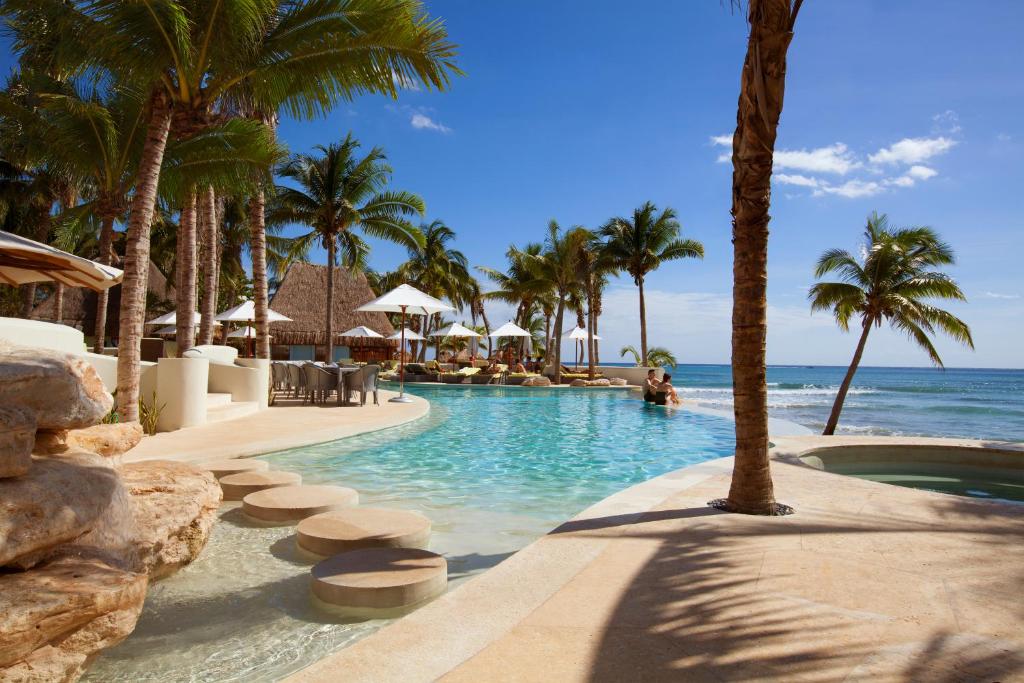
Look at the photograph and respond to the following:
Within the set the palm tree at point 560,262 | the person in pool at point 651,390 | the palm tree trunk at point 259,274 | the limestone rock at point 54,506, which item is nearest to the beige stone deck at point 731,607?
the limestone rock at point 54,506

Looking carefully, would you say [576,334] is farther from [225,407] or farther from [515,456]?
[515,456]

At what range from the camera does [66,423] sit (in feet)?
9.87

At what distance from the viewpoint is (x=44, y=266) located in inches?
253

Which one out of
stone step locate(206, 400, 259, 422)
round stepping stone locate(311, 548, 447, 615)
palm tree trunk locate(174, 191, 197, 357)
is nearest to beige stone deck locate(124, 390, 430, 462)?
stone step locate(206, 400, 259, 422)

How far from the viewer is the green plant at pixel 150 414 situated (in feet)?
26.8

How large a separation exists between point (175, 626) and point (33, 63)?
19.1 metres

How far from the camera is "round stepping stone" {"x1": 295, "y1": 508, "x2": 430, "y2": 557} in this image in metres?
3.95

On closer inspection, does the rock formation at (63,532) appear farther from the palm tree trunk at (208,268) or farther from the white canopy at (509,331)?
the white canopy at (509,331)

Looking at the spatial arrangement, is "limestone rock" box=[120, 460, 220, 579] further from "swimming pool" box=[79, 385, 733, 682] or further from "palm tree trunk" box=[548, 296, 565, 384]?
"palm tree trunk" box=[548, 296, 565, 384]

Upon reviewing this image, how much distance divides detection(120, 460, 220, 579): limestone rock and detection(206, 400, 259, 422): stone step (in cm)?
567

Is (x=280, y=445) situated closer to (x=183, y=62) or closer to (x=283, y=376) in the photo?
(x=183, y=62)

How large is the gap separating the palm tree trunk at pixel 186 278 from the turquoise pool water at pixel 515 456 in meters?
3.77

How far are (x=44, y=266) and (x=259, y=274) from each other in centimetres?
696

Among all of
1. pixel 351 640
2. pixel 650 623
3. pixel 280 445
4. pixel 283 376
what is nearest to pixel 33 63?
pixel 283 376
